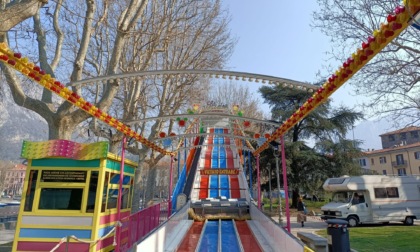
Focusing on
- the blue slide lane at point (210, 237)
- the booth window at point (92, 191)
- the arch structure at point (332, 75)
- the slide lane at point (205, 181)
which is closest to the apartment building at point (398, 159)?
the slide lane at point (205, 181)

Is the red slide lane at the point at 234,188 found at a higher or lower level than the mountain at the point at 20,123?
lower

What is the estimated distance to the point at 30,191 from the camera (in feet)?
23.5

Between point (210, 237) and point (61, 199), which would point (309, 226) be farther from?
point (61, 199)

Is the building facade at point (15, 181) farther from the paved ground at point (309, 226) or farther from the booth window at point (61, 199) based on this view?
the booth window at point (61, 199)

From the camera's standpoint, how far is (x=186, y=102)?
74.2ft

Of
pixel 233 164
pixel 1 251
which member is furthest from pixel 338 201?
pixel 1 251

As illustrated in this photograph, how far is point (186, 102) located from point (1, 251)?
15642mm

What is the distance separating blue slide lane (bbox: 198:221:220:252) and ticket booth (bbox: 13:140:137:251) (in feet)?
8.80

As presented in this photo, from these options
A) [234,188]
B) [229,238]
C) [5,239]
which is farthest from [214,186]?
[5,239]

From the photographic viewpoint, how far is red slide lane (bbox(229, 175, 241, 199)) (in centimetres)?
1586

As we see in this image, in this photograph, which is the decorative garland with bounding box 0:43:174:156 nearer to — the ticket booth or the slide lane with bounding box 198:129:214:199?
the ticket booth

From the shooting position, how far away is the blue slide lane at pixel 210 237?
8.21m

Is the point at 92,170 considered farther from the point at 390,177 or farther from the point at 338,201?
the point at 390,177

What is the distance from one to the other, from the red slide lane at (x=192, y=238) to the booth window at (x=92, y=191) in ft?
8.67
